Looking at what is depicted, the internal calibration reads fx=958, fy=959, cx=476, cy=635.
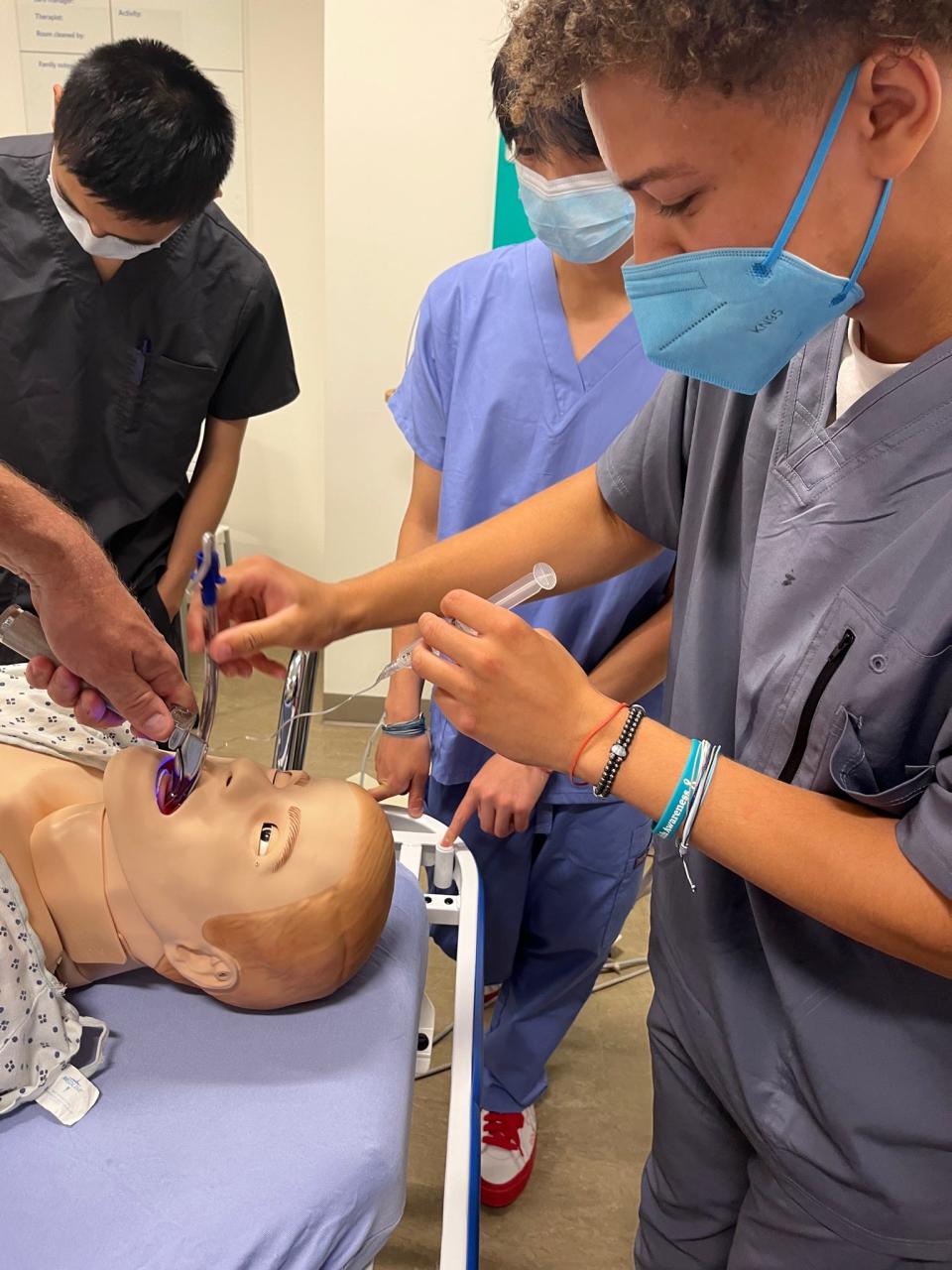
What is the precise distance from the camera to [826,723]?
2.81 ft

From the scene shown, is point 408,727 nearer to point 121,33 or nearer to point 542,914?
point 542,914

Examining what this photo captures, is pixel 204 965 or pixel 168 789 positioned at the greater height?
pixel 168 789

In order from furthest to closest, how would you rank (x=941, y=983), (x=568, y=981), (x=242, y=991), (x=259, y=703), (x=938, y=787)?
1. (x=259, y=703)
2. (x=568, y=981)
3. (x=242, y=991)
4. (x=941, y=983)
5. (x=938, y=787)

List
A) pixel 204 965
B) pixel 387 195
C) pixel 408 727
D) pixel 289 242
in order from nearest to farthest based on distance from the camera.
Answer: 1. pixel 204 965
2. pixel 408 727
3. pixel 387 195
4. pixel 289 242

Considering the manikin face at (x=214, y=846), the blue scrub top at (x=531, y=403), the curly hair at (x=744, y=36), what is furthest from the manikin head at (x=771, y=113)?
the manikin face at (x=214, y=846)

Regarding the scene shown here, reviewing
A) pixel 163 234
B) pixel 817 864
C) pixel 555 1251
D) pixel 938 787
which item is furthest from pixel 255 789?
pixel 555 1251

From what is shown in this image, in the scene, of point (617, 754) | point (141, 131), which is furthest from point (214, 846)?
point (141, 131)

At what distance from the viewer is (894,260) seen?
0.77m

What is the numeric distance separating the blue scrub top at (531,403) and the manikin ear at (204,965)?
61 centimetres

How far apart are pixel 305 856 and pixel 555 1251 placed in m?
1.19

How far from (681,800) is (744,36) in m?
0.59

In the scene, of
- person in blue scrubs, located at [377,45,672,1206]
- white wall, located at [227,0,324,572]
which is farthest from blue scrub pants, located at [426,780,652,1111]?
white wall, located at [227,0,324,572]

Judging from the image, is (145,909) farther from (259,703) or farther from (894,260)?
(259,703)

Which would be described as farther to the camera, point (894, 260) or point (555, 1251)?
point (555, 1251)
